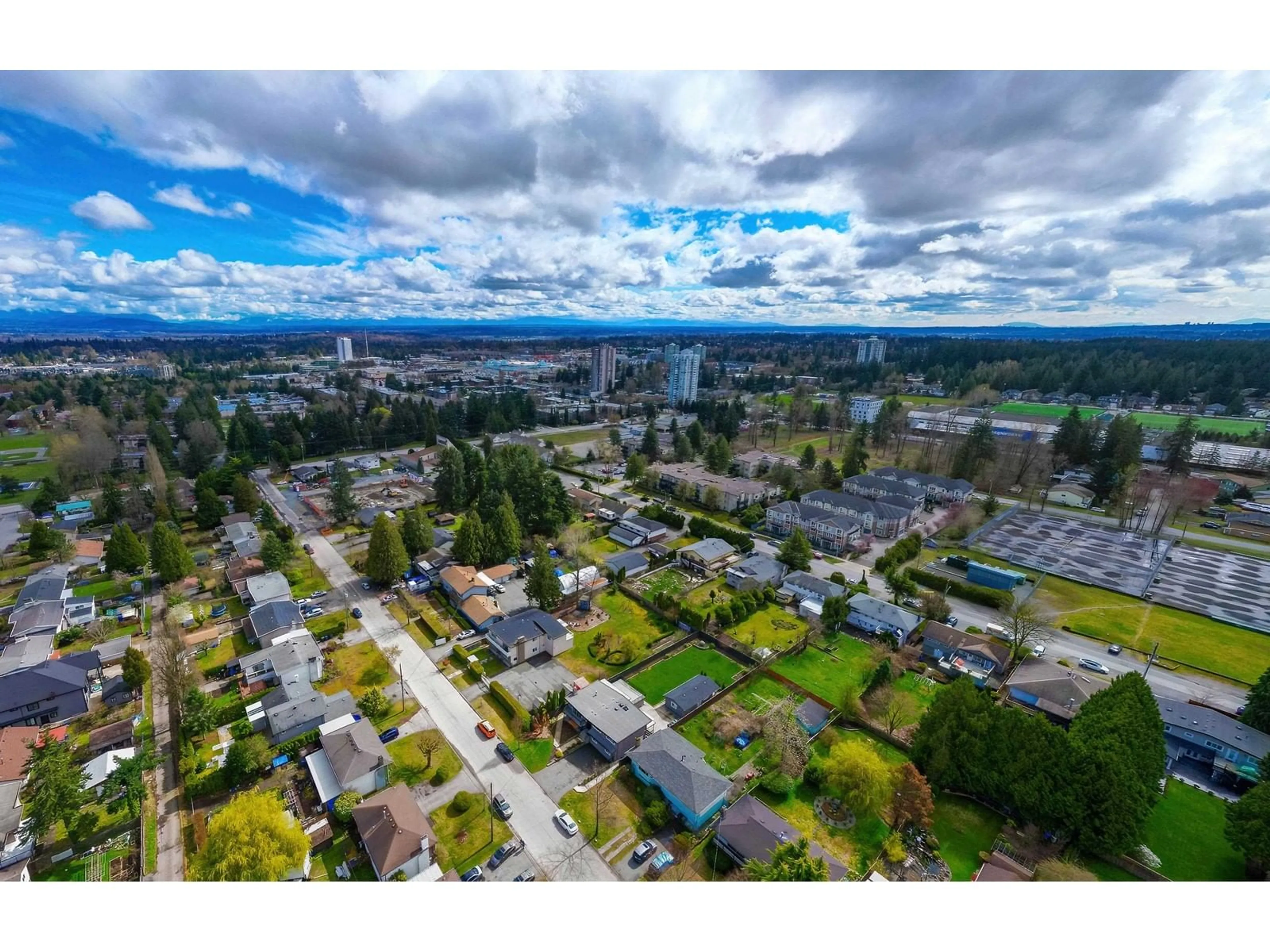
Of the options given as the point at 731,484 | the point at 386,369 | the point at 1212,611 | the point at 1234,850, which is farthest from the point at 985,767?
the point at 386,369

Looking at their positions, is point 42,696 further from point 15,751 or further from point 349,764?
point 349,764

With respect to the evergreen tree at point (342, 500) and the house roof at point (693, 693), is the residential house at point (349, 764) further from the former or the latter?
the evergreen tree at point (342, 500)

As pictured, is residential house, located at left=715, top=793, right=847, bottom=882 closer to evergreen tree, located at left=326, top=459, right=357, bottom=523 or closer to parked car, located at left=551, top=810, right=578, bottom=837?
parked car, located at left=551, top=810, right=578, bottom=837

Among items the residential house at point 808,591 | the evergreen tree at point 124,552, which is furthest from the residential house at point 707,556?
the evergreen tree at point 124,552

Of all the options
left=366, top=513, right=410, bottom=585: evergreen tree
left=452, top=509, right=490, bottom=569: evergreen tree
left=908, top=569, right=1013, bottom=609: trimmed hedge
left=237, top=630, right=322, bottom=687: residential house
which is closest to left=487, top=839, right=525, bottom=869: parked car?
left=237, top=630, right=322, bottom=687: residential house

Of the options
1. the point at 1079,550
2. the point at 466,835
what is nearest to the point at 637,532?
the point at 466,835
